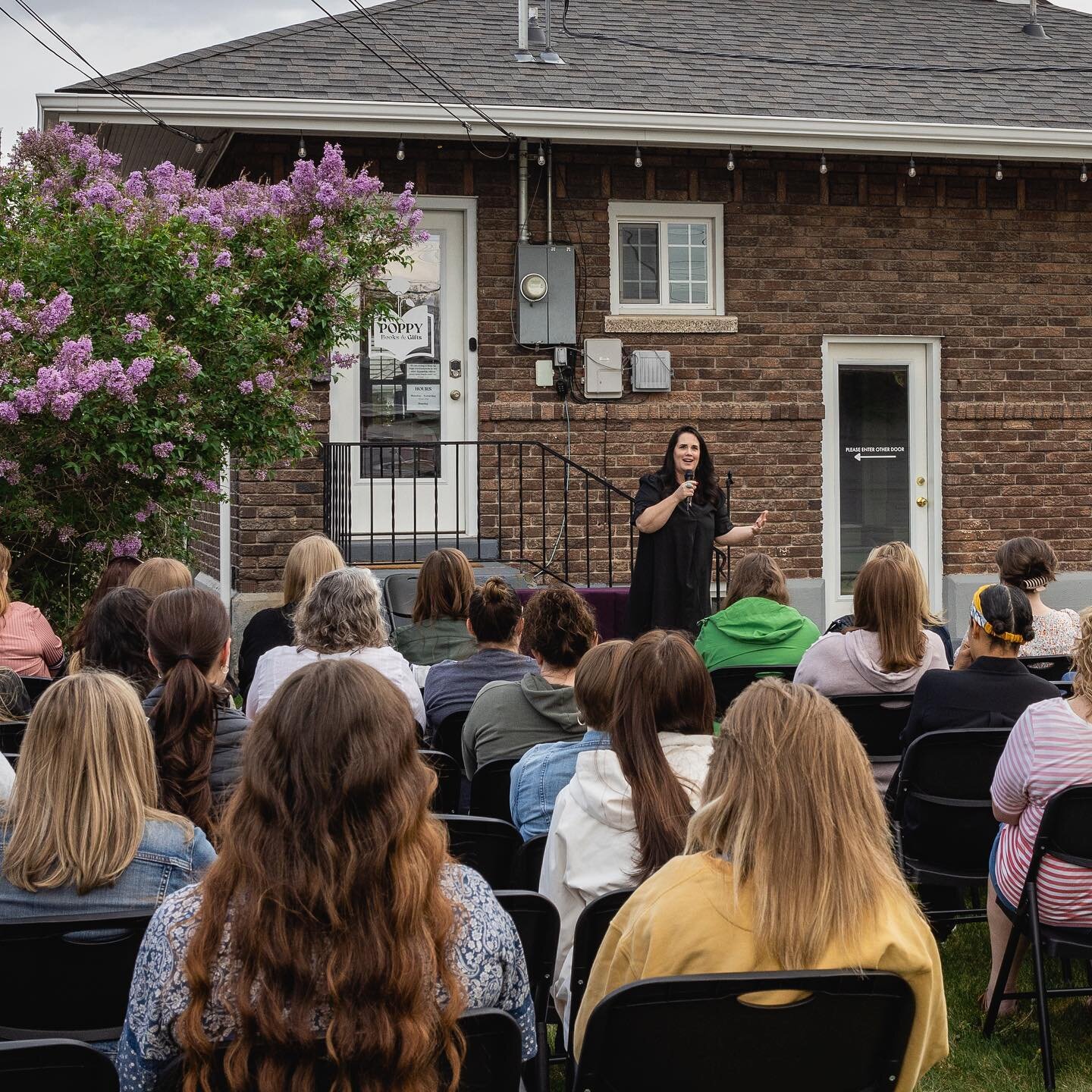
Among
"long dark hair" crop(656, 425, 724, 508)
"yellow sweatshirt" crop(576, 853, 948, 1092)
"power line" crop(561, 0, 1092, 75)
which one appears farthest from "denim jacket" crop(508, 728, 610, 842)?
"power line" crop(561, 0, 1092, 75)

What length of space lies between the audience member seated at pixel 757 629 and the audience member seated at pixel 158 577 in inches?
83.9

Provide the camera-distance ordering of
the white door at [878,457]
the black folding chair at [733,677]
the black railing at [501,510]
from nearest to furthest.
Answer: the black folding chair at [733,677] → the black railing at [501,510] → the white door at [878,457]

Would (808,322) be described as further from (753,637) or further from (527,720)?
(527,720)

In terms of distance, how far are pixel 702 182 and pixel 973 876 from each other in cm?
693

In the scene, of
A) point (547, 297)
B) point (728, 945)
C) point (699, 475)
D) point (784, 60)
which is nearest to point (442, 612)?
point (699, 475)

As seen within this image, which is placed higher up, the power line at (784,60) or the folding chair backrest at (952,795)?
the power line at (784,60)

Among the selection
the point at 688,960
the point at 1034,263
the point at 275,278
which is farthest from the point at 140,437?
the point at 1034,263

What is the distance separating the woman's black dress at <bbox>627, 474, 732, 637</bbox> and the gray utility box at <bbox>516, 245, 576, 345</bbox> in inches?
94.1

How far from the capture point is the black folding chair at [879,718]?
15.8 ft

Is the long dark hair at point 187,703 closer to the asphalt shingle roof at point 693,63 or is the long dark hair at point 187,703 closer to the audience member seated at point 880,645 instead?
the audience member seated at point 880,645

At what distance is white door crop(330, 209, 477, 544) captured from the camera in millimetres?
9719

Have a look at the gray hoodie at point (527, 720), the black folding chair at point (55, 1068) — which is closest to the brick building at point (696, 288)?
the gray hoodie at point (527, 720)

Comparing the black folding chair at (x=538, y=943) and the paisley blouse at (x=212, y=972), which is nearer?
the paisley blouse at (x=212, y=972)

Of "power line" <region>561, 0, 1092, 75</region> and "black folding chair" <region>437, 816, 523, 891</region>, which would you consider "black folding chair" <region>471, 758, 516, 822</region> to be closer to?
"black folding chair" <region>437, 816, 523, 891</region>
